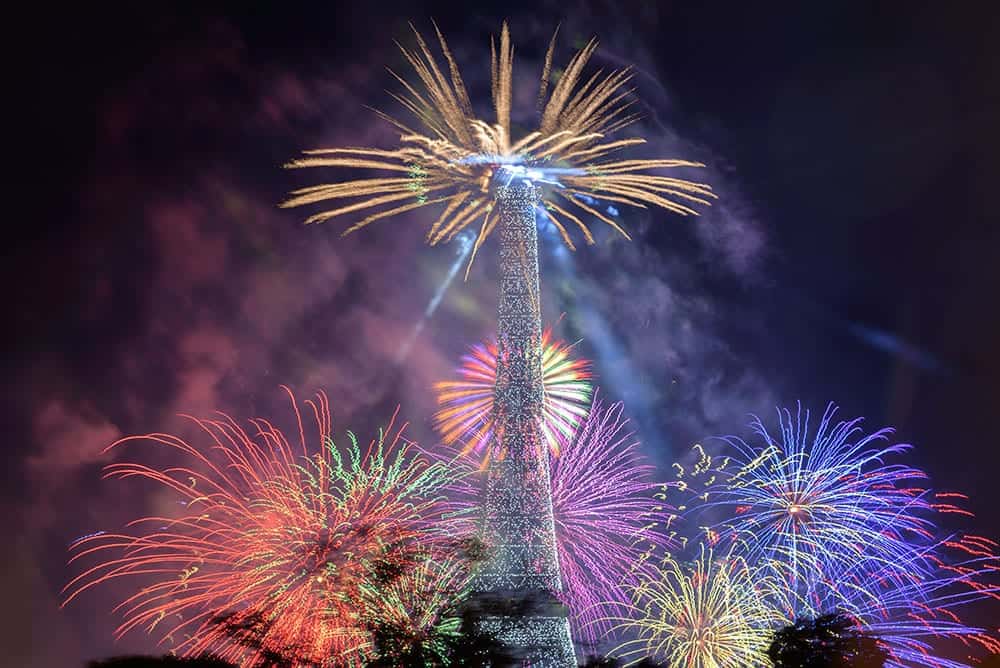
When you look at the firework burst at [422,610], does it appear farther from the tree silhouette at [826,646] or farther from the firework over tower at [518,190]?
the tree silhouette at [826,646]

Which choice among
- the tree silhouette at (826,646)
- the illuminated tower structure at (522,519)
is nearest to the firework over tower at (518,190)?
the illuminated tower structure at (522,519)

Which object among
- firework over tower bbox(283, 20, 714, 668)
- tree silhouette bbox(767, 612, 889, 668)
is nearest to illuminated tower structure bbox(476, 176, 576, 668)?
firework over tower bbox(283, 20, 714, 668)

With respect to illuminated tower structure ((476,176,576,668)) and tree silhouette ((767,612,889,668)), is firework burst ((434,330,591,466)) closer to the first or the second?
illuminated tower structure ((476,176,576,668))

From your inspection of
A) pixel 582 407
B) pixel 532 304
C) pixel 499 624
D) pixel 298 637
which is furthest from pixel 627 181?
pixel 298 637

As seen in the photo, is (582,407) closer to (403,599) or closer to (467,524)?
(467,524)

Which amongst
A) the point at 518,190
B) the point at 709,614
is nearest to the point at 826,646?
the point at 709,614

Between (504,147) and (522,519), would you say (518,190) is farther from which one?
(522,519)
